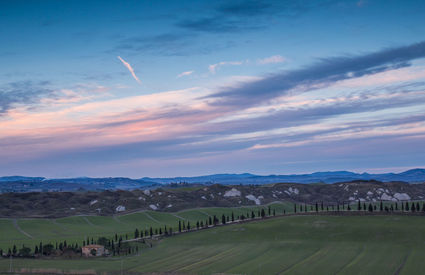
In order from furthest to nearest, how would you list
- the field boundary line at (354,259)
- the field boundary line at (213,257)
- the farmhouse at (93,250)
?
the farmhouse at (93,250), the field boundary line at (213,257), the field boundary line at (354,259)

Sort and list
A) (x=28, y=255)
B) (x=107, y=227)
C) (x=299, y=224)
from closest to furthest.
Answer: (x=28, y=255)
(x=299, y=224)
(x=107, y=227)

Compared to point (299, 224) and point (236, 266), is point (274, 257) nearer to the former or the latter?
point (236, 266)

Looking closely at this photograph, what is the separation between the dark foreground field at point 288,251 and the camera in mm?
92250

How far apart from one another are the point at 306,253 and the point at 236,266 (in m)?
19.4

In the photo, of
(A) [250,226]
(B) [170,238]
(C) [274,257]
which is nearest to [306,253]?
(C) [274,257]

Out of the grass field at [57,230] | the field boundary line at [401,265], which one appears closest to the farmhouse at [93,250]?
the grass field at [57,230]

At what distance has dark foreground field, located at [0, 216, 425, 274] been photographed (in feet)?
303

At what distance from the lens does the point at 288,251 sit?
111m

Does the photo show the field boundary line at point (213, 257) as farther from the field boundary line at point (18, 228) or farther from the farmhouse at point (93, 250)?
the field boundary line at point (18, 228)

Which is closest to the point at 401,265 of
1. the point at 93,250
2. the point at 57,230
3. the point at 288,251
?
the point at 288,251

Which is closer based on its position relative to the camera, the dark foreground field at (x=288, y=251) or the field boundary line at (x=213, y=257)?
the dark foreground field at (x=288, y=251)

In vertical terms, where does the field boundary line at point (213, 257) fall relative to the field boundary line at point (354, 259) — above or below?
below

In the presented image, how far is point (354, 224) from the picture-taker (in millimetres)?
132125

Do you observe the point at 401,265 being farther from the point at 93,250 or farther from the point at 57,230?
the point at 57,230
